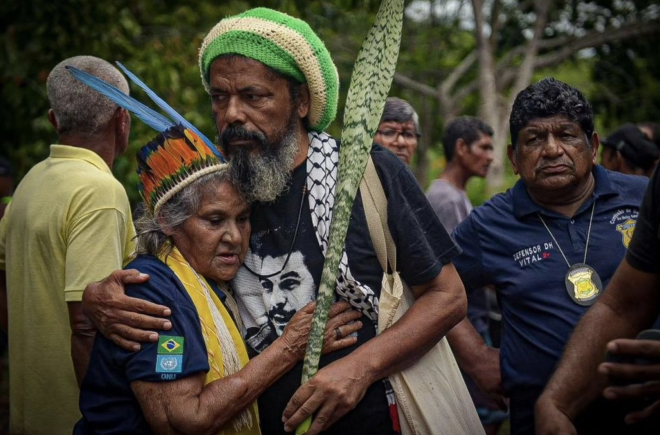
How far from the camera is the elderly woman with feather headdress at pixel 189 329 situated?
96.8 inches

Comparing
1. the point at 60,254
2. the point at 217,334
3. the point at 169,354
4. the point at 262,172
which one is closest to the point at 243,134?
the point at 262,172

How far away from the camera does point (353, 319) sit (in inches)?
107

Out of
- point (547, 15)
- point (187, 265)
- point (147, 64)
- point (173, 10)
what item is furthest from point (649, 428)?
point (547, 15)

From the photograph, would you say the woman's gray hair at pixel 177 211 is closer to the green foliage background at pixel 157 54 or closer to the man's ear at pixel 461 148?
the green foliage background at pixel 157 54

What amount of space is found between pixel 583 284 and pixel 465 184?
3090mm

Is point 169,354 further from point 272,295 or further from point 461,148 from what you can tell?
point 461,148

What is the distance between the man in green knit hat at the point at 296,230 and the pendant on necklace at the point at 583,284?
522 mm

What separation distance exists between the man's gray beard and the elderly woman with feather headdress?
0.04 meters

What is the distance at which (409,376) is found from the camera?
272 cm

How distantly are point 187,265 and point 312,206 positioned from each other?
A: 46 cm

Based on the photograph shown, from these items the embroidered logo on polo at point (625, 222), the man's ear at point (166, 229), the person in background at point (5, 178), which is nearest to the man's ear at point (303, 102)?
the man's ear at point (166, 229)

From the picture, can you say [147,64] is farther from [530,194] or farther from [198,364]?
[198,364]

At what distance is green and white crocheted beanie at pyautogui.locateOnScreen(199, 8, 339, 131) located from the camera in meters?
2.73

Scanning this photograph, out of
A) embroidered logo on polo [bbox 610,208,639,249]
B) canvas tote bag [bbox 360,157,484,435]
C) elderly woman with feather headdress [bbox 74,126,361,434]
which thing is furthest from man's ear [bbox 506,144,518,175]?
elderly woman with feather headdress [bbox 74,126,361,434]
